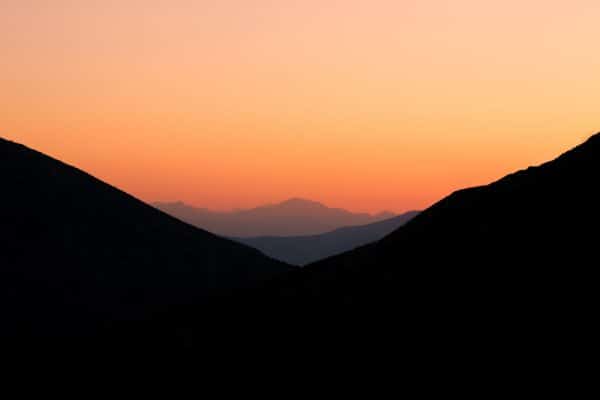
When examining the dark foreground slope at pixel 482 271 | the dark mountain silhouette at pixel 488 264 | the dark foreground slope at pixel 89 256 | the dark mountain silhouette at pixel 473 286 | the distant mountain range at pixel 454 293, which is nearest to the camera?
the dark mountain silhouette at pixel 473 286

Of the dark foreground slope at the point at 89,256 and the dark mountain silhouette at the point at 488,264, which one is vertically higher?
the dark foreground slope at the point at 89,256

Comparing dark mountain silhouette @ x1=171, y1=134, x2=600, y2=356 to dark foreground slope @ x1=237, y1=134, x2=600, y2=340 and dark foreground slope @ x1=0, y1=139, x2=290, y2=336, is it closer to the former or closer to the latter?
dark foreground slope @ x1=237, y1=134, x2=600, y2=340

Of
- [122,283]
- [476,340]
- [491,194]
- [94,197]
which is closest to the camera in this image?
[476,340]

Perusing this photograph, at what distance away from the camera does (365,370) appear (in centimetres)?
2555

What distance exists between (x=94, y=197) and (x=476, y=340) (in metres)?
71.5

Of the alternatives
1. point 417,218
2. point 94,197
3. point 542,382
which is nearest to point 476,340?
point 542,382

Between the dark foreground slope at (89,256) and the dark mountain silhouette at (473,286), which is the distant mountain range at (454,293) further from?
the dark foreground slope at (89,256)

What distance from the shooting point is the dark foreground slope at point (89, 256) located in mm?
67312

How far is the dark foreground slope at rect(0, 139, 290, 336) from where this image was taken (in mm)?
67312

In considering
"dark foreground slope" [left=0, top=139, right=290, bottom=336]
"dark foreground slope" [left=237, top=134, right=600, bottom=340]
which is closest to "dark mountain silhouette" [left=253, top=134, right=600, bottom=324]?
"dark foreground slope" [left=237, top=134, right=600, bottom=340]

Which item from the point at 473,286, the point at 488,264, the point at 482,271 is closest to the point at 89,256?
the point at 488,264

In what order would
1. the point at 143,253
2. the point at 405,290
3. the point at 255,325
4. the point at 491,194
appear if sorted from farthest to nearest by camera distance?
the point at 143,253 < the point at 491,194 < the point at 255,325 < the point at 405,290

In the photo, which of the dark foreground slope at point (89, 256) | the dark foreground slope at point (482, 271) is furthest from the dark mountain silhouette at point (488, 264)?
the dark foreground slope at point (89, 256)

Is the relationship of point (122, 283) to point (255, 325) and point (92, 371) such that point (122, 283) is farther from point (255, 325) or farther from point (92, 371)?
point (255, 325)
